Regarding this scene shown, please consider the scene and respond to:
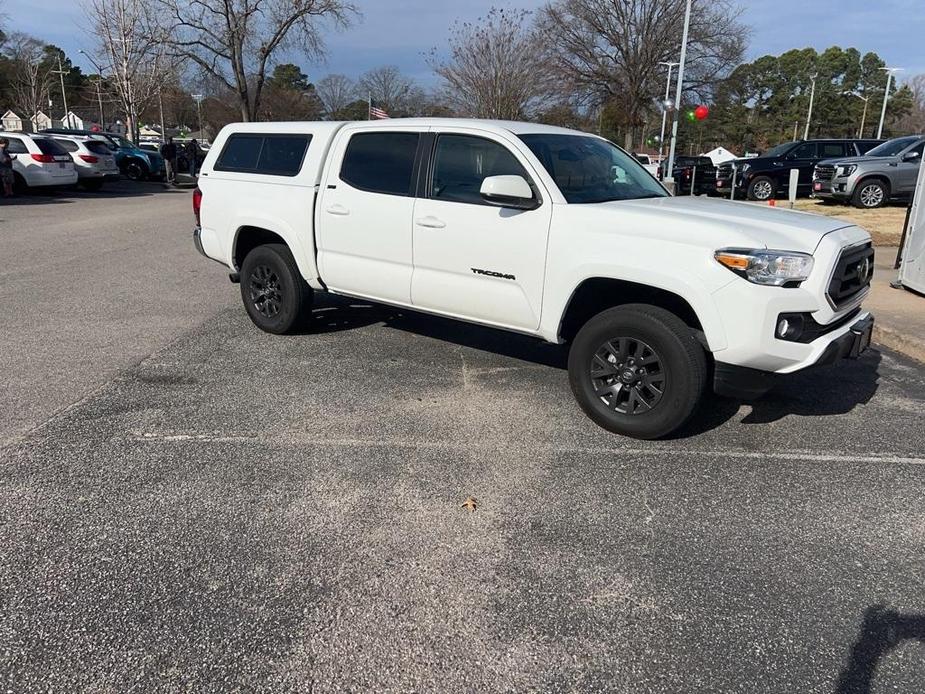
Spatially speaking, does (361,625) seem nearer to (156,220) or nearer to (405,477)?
(405,477)

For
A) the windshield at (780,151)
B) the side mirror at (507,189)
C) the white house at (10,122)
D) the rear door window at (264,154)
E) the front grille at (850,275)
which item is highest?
the white house at (10,122)

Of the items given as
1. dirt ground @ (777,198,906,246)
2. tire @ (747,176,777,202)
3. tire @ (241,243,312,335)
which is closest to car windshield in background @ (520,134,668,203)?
tire @ (241,243,312,335)

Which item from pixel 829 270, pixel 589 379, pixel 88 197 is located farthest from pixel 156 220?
pixel 829 270

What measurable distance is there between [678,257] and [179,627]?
308 cm

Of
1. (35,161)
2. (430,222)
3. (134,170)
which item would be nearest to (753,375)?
(430,222)

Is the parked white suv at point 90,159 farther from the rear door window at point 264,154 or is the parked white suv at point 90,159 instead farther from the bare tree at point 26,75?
the bare tree at point 26,75

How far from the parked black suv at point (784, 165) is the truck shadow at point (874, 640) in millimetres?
18995

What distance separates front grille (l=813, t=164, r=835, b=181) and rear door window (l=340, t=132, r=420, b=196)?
51.0ft

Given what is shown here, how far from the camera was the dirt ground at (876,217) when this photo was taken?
12983 mm

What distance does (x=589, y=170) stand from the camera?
5051 millimetres

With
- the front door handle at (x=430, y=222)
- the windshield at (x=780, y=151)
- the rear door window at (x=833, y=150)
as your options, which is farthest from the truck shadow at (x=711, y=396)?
the rear door window at (x=833, y=150)

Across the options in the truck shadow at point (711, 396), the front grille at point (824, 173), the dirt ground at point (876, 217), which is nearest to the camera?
the truck shadow at point (711, 396)

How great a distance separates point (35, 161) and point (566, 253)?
2082cm

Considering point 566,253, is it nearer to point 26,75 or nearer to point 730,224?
point 730,224
